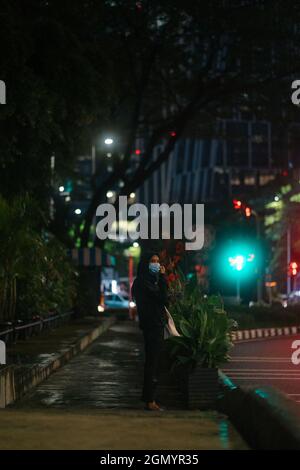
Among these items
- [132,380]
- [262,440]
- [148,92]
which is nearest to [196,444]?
[262,440]

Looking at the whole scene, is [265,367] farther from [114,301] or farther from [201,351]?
[114,301]

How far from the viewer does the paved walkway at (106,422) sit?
7551 millimetres

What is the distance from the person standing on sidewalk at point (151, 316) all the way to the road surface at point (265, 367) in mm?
2508

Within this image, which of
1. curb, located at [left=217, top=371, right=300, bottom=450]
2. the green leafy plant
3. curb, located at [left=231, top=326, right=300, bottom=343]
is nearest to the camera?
curb, located at [left=217, top=371, right=300, bottom=450]

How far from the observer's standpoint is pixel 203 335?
11.5 meters

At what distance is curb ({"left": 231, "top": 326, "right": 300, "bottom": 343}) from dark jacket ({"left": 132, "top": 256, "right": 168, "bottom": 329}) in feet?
60.8

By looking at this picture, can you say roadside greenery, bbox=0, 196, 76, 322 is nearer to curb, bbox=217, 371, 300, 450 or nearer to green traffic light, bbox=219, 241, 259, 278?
curb, bbox=217, 371, 300, 450

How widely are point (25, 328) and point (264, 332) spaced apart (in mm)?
12233

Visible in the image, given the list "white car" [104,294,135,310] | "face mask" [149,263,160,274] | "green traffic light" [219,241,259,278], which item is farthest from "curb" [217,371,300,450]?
"white car" [104,294,135,310]

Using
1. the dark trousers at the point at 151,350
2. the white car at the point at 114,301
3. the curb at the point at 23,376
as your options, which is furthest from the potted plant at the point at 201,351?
the white car at the point at 114,301

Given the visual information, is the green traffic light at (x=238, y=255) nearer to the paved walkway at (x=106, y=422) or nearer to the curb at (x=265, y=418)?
the paved walkway at (x=106, y=422)

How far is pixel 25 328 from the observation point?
21.5 m

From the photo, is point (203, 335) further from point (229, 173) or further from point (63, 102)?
point (229, 173)

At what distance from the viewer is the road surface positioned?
15.3 meters
